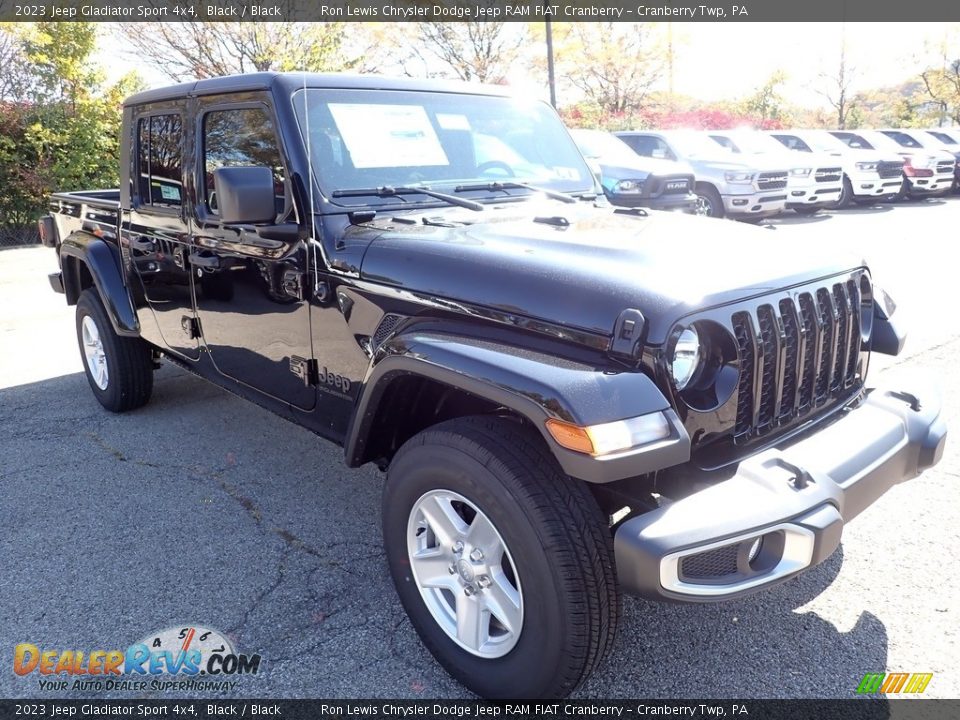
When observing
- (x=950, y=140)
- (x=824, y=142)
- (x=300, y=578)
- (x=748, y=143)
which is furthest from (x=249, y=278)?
(x=950, y=140)

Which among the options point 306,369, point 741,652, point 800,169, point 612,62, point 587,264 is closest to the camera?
point 587,264

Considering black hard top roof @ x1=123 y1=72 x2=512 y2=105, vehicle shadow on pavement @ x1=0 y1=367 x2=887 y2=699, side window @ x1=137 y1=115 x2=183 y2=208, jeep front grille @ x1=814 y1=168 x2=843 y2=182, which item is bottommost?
vehicle shadow on pavement @ x1=0 y1=367 x2=887 y2=699

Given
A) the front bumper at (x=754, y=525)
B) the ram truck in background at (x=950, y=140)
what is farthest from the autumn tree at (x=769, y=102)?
the front bumper at (x=754, y=525)

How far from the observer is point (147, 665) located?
8.48 ft

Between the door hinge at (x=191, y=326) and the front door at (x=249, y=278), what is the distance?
0.06 metres

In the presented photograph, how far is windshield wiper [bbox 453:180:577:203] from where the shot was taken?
10.9ft

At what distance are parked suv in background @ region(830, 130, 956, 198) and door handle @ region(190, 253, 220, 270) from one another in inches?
734

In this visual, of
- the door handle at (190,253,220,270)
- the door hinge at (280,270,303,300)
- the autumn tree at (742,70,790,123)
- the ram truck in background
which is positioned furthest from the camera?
the autumn tree at (742,70,790,123)

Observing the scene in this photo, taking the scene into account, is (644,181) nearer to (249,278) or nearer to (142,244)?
(142,244)

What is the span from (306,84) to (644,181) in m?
8.97

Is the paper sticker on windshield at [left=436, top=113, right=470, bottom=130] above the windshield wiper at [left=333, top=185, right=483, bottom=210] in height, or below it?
above

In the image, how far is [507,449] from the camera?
2.12 meters

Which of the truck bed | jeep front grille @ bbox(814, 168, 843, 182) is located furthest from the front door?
jeep front grille @ bbox(814, 168, 843, 182)

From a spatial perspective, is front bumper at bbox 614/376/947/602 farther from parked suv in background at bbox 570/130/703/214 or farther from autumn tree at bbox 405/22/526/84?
autumn tree at bbox 405/22/526/84
